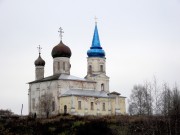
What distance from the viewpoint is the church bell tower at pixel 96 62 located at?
57.4 metres

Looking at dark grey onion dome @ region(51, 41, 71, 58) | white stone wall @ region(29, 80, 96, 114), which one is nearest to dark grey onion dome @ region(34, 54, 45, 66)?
white stone wall @ region(29, 80, 96, 114)

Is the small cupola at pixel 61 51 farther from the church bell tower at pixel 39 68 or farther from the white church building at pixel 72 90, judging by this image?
the church bell tower at pixel 39 68

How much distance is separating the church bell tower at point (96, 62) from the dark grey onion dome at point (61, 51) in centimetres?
253

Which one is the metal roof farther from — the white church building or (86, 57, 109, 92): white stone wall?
(86, 57, 109, 92): white stone wall

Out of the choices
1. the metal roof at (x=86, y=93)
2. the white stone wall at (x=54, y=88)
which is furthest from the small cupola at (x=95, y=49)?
the metal roof at (x=86, y=93)

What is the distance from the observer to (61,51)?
55.9m

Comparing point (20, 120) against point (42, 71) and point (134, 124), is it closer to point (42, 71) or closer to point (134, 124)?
point (134, 124)

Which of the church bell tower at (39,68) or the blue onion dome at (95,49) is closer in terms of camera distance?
the blue onion dome at (95,49)

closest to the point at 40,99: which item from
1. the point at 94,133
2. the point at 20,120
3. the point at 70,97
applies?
the point at 70,97

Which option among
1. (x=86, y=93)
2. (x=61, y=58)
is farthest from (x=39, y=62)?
(x=86, y=93)

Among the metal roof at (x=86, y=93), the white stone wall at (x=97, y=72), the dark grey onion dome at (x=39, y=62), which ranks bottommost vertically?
the metal roof at (x=86, y=93)

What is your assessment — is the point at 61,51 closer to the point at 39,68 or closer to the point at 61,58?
the point at 61,58

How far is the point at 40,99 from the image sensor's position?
55656 mm

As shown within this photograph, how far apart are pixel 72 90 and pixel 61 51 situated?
4454 millimetres
